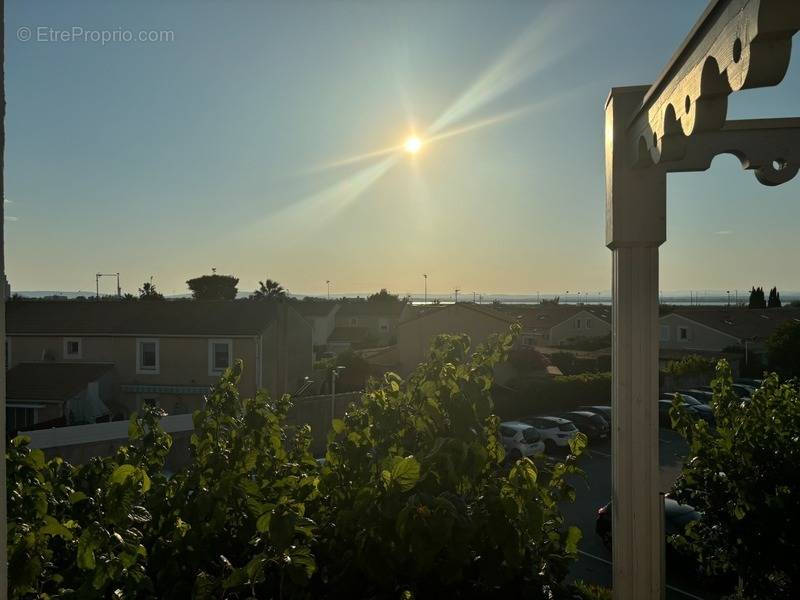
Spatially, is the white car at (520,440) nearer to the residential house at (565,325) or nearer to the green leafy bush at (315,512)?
the green leafy bush at (315,512)

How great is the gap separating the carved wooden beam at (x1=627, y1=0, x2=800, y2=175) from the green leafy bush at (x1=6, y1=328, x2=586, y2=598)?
89cm

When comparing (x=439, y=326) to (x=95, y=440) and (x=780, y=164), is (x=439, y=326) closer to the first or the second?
(x=95, y=440)

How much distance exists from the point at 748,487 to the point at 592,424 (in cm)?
1321

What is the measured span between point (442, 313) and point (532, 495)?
2234 cm

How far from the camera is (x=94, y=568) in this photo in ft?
4.41

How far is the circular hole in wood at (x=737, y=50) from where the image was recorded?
1.12 m

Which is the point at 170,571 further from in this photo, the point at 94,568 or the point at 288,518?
the point at 288,518

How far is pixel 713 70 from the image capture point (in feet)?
4.14

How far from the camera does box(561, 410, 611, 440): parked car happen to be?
16062 millimetres

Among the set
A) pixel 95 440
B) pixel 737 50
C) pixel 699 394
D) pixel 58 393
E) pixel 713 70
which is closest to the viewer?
pixel 737 50

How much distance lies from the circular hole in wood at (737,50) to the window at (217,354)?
61.0 ft

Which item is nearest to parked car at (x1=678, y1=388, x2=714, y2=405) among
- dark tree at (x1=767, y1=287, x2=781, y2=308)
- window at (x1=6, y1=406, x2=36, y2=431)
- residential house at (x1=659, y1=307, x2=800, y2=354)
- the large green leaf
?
residential house at (x1=659, y1=307, x2=800, y2=354)

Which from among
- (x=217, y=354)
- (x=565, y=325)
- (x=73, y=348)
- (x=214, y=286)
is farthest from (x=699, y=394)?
(x=214, y=286)

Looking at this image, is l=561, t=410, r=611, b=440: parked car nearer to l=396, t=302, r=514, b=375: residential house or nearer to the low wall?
l=396, t=302, r=514, b=375: residential house
